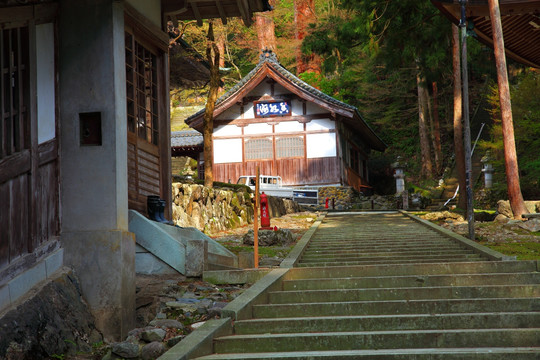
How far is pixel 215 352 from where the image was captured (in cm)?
560

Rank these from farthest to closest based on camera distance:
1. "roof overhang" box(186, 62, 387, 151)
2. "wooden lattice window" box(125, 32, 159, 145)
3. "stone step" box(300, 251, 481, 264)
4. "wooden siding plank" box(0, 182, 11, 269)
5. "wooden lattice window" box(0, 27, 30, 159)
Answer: "roof overhang" box(186, 62, 387, 151) < "stone step" box(300, 251, 481, 264) < "wooden lattice window" box(125, 32, 159, 145) < "wooden lattice window" box(0, 27, 30, 159) < "wooden siding plank" box(0, 182, 11, 269)

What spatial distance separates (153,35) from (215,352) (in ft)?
20.4

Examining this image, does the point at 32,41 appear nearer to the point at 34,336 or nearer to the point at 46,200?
the point at 46,200

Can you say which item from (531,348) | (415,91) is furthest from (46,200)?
(415,91)

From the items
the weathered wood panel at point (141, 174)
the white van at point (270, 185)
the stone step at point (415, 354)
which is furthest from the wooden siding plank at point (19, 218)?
the white van at point (270, 185)

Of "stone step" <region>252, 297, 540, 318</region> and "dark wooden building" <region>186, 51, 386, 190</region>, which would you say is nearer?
"stone step" <region>252, 297, 540, 318</region>

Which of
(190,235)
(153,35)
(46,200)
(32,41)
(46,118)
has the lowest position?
(190,235)

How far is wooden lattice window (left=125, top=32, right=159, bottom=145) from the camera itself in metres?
9.59

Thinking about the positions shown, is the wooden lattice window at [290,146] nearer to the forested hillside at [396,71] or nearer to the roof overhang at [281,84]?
the roof overhang at [281,84]

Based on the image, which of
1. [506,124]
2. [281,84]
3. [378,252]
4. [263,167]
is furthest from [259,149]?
[378,252]

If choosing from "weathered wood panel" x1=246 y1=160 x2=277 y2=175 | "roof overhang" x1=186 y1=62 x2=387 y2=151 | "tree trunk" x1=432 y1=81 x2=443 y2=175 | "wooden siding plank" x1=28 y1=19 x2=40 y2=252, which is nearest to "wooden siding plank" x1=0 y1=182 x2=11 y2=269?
"wooden siding plank" x1=28 y1=19 x2=40 y2=252

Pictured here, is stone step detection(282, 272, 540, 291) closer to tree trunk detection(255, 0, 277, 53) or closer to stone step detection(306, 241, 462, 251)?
stone step detection(306, 241, 462, 251)

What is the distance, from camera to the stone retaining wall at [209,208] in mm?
Result: 15703

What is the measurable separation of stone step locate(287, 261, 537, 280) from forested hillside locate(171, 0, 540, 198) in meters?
9.52
